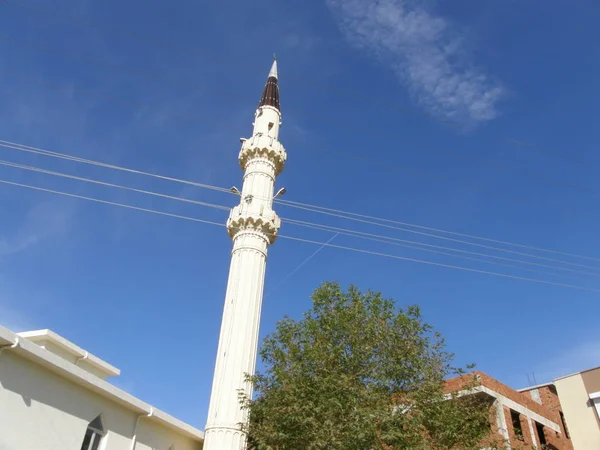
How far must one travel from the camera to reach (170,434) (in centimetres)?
1889

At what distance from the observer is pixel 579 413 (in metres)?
16.4

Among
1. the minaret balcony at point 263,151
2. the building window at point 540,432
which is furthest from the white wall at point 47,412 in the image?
the building window at point 540,432

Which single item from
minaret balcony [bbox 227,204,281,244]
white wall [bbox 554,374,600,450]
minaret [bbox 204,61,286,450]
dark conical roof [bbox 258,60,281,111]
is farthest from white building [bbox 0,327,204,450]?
dark conical roof [bbox 258,60,281,111]

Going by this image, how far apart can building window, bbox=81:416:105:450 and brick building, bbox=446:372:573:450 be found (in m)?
12.2

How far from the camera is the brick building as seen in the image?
67.5 feet

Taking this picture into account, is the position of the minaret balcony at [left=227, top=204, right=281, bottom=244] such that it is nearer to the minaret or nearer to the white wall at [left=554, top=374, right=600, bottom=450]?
the minaret

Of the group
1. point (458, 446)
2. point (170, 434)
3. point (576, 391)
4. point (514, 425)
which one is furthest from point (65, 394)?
point (514, 425)

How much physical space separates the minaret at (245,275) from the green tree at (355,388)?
2.88ft

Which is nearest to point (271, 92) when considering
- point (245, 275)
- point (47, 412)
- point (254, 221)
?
point (254, 221)

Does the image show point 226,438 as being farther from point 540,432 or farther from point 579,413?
point 540,432

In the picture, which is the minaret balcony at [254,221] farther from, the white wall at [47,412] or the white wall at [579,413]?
the white wall at [579,413]

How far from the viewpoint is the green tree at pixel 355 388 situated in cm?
1498

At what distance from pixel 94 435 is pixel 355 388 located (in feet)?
25.0

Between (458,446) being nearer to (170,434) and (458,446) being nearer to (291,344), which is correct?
(291,344)
